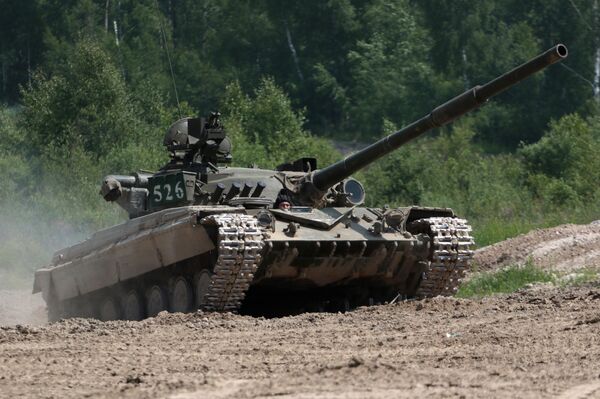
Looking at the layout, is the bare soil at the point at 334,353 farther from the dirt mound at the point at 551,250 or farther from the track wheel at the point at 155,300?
the dirt mound at the point at 551,250

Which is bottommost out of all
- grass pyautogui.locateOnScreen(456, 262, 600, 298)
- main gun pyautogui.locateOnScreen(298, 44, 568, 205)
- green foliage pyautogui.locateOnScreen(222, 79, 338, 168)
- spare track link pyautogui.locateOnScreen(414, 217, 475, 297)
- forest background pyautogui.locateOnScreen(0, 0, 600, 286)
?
grass pyautogui.locateOnScreen(456, 262, 600, 298)

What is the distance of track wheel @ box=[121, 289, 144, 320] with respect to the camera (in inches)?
736

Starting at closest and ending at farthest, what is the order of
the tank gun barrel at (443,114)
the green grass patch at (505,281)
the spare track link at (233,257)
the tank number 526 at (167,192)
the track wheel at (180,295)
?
the tank gun barrel at (443,114)
the spare track link at (233,257)
the track wheel at (180,295)
the tank number 526 at (167,192)
the green grass patch at (505,281)

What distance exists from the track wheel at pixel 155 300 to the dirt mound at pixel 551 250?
7.47 m

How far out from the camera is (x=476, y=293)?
2222cm

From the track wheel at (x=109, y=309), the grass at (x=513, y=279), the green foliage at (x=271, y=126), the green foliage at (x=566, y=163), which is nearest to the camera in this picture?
the track wheel at (x=109, y=309)

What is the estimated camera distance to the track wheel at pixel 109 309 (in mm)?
19469

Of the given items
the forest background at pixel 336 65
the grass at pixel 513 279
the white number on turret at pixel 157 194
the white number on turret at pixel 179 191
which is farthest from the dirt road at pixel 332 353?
the forest background at pixel 336 65

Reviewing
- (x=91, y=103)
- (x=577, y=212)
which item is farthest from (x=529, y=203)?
(x=91, y=103)

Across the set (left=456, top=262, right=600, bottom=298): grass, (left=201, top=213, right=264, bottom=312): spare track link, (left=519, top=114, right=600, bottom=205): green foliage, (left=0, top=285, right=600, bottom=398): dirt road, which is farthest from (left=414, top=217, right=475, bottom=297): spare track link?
(left=519, top=114, right=600, bottom=205): green foliage

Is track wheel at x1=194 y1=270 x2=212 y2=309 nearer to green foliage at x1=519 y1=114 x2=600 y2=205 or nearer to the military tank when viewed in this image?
the military tank

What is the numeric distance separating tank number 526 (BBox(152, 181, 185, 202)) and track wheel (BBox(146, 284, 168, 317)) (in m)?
1.09

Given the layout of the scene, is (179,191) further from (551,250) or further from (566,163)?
(566,163)

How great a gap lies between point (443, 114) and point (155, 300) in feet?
14.0
